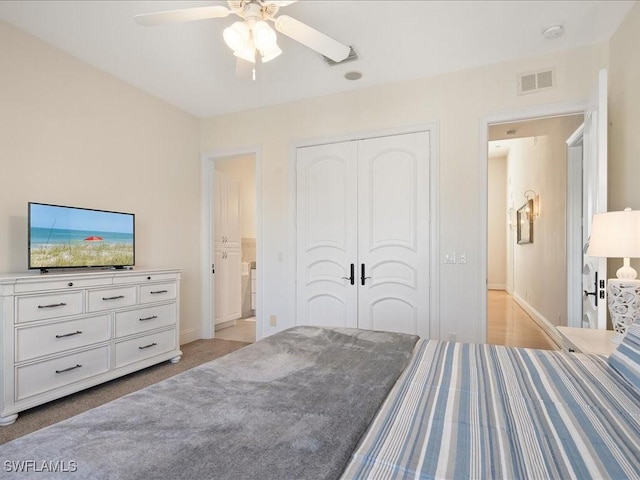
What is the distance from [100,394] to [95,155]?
6.81 feet

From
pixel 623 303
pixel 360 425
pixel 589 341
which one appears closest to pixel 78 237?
pixel 360 425

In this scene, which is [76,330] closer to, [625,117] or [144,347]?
[144,347]

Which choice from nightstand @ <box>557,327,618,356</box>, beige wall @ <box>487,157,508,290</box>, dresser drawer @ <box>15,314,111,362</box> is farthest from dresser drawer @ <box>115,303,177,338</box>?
beige wall @ <box>487,157,508,290</box>

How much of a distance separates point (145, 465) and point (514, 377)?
48.3 inches

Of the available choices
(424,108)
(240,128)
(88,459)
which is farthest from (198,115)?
(88,459)

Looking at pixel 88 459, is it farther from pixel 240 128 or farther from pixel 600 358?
pixel 240 128

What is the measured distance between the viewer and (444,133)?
3293 mm

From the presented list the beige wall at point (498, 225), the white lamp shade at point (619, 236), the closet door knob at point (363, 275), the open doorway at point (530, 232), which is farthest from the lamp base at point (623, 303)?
the beige wall at point (498, 225)

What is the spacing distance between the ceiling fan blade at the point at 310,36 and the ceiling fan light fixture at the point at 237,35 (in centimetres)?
19

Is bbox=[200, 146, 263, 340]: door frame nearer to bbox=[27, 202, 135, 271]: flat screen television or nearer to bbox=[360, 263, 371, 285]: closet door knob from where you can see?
bbox=[27, 202, 135, 271]: flat screen television

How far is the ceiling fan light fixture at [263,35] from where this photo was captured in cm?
194

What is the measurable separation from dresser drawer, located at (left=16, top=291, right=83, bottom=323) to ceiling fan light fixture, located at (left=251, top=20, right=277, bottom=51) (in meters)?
2.20

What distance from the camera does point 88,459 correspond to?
0.76 metres

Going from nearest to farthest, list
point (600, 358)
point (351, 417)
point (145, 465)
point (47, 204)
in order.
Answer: point (145, 465), point (351, 417), point (600, 358), point (47, 204)
